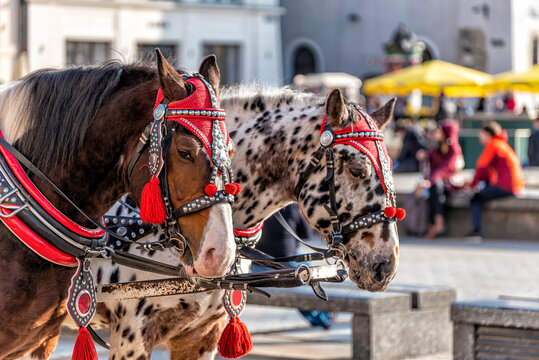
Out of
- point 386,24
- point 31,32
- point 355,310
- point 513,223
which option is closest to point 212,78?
point 355,310

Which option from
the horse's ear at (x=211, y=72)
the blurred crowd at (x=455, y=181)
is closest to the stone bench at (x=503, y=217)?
the blurred crowd at (x=455, y=181)

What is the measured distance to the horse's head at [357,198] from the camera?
169 inches

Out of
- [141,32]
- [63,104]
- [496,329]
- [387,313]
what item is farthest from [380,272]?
[141,32]

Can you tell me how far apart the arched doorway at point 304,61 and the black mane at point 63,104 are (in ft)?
126

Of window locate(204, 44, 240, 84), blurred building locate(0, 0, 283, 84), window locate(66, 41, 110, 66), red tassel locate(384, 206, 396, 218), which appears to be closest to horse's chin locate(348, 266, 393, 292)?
red tassel locate(384, 206, 396, 218)

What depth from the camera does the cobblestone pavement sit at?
7.47 m

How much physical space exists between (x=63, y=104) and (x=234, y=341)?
47.9 inches

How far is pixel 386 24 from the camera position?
41.7 m

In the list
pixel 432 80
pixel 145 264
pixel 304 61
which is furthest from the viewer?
pixel 304 61

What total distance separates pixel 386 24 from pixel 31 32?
16.3m

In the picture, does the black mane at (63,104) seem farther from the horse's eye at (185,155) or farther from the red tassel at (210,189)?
the red tassel at (210,189)

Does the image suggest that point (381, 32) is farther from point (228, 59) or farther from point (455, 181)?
point (455, 181)

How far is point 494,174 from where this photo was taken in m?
13.7

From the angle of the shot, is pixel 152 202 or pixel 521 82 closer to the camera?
pixel 152 202
